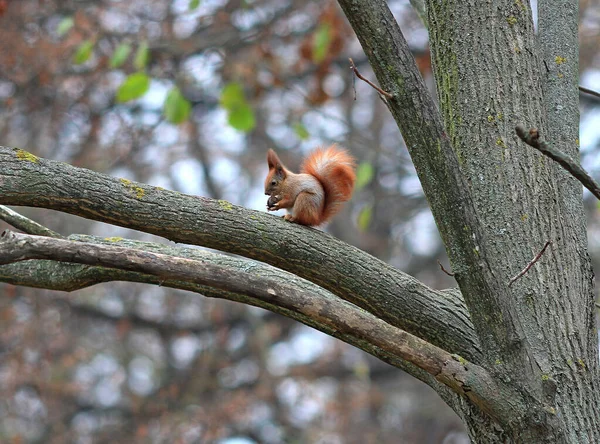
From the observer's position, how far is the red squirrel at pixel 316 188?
362 centimetres

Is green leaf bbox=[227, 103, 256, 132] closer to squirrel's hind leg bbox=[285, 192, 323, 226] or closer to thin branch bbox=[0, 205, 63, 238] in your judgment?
squirrel's hind leg bbox=[285, 192, 323, 226]

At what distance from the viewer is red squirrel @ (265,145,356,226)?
143 inches

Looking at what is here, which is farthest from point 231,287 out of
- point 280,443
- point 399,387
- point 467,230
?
point 399,387

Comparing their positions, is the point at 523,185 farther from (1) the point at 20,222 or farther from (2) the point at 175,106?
(2) the point at 175,106

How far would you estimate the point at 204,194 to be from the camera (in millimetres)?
11094

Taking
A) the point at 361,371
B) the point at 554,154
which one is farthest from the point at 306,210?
the point at 361,371

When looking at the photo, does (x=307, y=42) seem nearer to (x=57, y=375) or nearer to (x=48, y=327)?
(x=48, y=327)

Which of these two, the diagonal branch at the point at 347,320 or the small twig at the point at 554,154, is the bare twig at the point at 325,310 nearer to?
the diagonal branch at the point at 347,320

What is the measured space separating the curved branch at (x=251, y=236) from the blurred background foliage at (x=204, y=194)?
3779 mm

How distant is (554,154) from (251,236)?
38.3 inches

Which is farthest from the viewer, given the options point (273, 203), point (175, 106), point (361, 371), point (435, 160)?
point (361, 371)

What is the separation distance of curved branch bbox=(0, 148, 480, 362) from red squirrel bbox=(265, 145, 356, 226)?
1.02 meters

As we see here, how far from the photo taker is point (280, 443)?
10.8m

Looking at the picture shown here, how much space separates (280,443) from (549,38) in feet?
28.7
